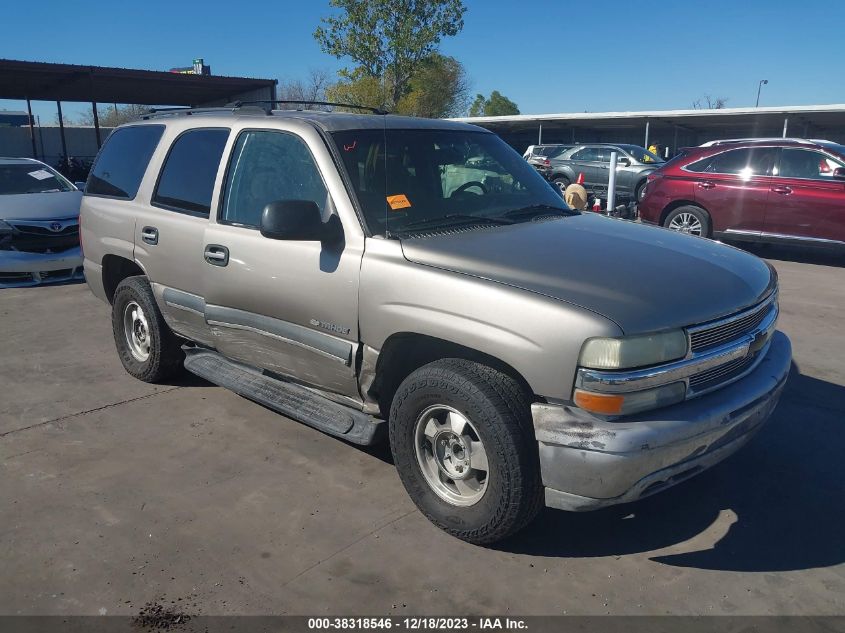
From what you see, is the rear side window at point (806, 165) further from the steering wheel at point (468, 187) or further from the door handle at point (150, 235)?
the door handle at point (150, 235)

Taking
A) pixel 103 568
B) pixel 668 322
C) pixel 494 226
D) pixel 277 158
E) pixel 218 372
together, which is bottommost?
pixel 103 568

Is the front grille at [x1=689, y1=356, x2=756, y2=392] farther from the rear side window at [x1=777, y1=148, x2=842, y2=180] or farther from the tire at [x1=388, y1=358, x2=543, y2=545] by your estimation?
the rear side window at [x1=777, y1=148, x2=842, y2=180]

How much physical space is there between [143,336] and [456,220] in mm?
2798

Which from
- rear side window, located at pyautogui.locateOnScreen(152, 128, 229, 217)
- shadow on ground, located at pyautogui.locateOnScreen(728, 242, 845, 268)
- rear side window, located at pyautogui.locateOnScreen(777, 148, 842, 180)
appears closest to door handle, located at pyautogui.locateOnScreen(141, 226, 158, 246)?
rear side window, located at pyautogui.locateOnScreen(152, 128, 229, 217)

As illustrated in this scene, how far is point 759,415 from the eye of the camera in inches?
127

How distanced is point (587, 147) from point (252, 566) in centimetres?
1733

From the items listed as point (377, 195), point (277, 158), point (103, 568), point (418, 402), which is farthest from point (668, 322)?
point (103, 568)

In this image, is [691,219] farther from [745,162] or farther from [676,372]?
[676,372]

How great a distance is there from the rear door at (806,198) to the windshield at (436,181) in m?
6.75

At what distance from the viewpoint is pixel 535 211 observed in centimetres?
413

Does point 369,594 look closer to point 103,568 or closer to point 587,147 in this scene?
point 103,568

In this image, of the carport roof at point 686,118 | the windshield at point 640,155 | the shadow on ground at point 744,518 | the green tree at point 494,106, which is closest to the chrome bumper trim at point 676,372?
the shadow on ground at point 744,518

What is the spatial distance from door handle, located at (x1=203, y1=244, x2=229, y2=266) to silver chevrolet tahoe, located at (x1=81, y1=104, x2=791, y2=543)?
0.02 metres

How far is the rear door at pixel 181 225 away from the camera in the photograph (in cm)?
436
